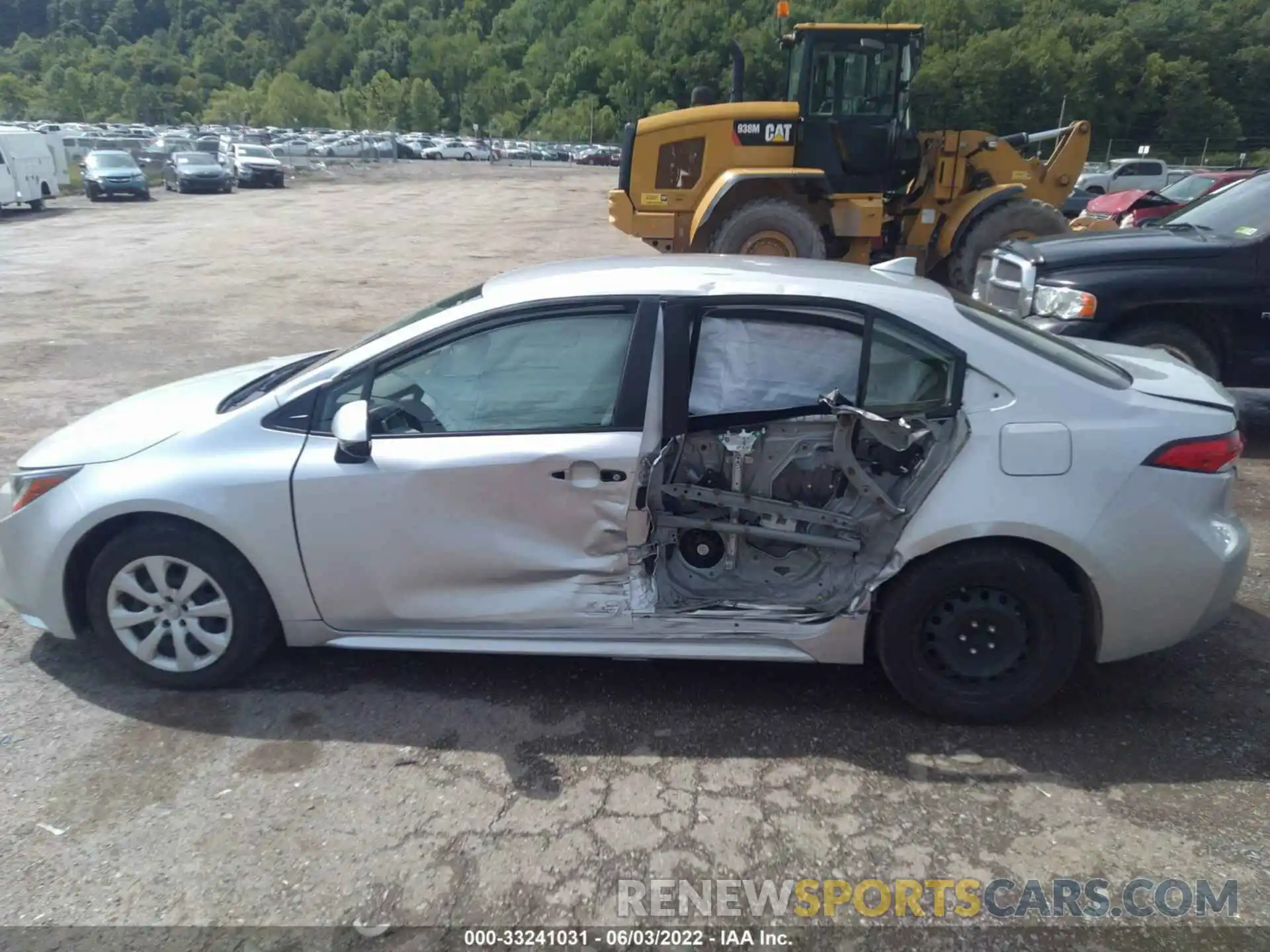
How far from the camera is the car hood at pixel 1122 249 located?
6.67 m

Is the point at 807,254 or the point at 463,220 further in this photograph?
the point at 463,220

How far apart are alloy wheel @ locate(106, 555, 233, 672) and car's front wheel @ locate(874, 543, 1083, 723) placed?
2.50 metres

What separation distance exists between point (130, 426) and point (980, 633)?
3402 mm

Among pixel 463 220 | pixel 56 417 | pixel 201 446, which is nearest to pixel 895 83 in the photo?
pixel 56 417

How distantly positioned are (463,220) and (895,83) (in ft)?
50.2

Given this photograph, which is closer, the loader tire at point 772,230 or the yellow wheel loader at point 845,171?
the yellow wheel loader at point 845,171

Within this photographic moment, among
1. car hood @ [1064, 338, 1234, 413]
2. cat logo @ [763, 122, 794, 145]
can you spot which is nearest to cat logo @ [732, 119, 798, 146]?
cat logo @ [763, 122, 794, 145]

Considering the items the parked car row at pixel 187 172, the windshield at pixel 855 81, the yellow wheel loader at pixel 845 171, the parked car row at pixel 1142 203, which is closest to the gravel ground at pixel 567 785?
the yellow wheel loader at pixel 845 171

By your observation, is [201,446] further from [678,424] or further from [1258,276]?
[1258,276]

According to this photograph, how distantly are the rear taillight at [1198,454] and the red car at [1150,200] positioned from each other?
14.6 m

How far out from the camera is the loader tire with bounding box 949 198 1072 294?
38.1ft

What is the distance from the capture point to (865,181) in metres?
11.9

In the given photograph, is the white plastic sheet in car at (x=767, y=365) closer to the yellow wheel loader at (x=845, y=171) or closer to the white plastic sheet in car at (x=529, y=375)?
the white plastic sheet in car at (x=529, y=375)

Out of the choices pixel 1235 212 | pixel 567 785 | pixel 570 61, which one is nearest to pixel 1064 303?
pixel 1235 212
